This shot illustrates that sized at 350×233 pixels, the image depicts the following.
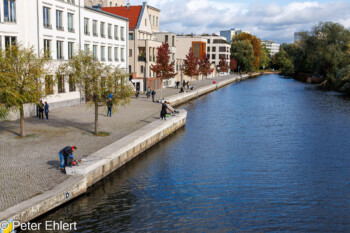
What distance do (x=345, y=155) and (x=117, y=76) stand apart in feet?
54.1

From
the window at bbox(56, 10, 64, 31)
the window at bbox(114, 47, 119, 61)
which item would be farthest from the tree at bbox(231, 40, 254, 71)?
the window at bbox(56, 10, 64, 31)

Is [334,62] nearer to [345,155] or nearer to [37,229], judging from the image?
[345,155]

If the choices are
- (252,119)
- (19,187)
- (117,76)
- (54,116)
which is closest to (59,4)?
(54,116)

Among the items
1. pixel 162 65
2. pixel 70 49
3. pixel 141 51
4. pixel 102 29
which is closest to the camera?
pixel 70 49

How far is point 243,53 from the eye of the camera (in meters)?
140

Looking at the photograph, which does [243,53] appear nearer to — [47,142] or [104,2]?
[104,2]

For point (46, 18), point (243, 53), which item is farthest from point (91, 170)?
point (243, 53)

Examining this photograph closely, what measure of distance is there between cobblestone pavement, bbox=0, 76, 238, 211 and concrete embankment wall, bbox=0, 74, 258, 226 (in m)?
0.57

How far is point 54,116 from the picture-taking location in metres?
32.1

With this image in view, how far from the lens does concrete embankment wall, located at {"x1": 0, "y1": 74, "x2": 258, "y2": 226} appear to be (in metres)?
12.8

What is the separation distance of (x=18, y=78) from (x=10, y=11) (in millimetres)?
12196

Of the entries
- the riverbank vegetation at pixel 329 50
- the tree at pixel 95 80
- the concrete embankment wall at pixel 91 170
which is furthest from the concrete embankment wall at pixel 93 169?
the riverbank vegetation at pixel 329 50

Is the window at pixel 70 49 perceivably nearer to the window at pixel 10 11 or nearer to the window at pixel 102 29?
the window at pixel 102 29

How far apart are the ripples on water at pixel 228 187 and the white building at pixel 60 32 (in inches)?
397
